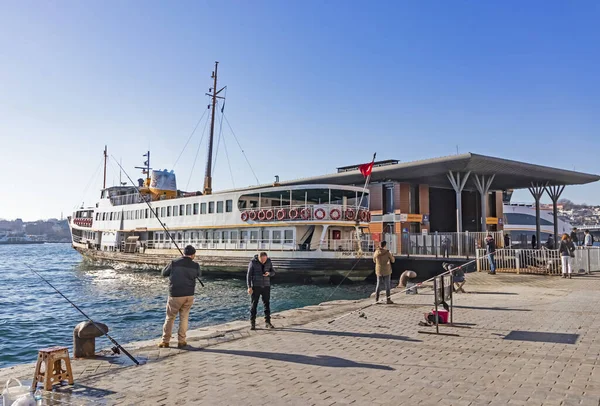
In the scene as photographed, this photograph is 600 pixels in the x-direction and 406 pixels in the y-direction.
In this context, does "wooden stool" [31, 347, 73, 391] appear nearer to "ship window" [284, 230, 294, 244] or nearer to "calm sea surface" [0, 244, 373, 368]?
"calm sea surface" [0, 244, 373, 368]

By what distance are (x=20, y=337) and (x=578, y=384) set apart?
14113 millimetres

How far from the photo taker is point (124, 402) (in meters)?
5.03

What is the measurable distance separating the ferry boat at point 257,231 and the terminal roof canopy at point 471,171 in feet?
10.2

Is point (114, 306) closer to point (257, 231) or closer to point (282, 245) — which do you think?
point (282, 245)

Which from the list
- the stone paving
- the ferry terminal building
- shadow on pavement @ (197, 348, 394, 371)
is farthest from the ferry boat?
shadow on pavement @ (197, 348, 394, 371)

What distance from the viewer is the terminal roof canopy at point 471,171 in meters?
29.4

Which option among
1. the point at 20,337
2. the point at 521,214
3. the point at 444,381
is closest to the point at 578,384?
the point at 444,381

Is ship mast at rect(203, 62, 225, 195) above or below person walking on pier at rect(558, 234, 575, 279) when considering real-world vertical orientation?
above

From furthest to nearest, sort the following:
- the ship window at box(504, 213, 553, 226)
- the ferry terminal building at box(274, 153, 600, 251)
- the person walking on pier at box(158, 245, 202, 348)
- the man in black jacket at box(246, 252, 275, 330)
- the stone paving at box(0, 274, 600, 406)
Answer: the ship window at box(504, 213, 553, 226)
the ferry terminal building at box(274, 153, 600, 251)
the man in black jacket at box(246, 252, 275, 330)
the person walking on pier at box(158, 245, 202, 348)
the stone paving at box(0, 274, 600, 406)

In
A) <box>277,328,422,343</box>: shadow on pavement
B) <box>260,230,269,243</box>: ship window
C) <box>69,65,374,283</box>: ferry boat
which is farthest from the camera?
<box>260,230,269,243</box>: ship window

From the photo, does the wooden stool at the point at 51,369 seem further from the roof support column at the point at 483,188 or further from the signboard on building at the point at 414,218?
the signboard on building at the point at 414,218

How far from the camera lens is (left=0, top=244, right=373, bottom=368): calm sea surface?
42.4ft

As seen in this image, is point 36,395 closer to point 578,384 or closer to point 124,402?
point 124,402

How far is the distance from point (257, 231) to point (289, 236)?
2759 millimetres
